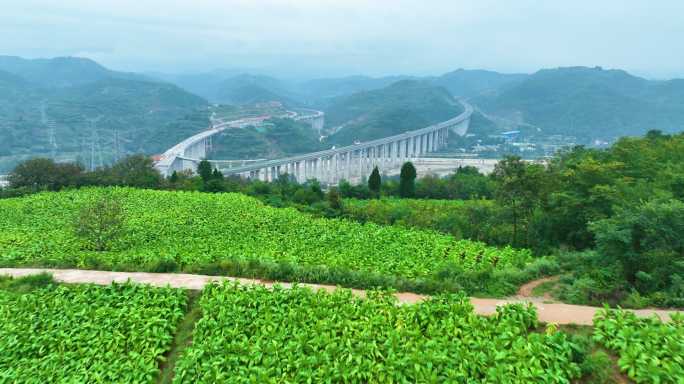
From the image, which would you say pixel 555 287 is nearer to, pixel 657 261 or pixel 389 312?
pixel 657 261

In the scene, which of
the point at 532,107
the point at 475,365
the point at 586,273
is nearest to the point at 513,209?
the point at 586,273

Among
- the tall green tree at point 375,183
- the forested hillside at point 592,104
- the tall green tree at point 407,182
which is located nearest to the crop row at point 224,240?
the tall green tree at point 375,183

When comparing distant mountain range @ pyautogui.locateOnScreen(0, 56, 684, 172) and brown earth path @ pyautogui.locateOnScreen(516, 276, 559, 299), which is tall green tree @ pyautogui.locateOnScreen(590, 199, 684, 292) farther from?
distant mountain range @ pyautogui.locateOnScreen(0, 56, 684, 172)

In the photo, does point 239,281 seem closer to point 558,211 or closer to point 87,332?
point 87,332

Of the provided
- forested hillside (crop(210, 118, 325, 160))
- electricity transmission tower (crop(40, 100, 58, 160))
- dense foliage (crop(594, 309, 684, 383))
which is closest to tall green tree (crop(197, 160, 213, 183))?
dense foliage (crop(594, 309, 684, 383))

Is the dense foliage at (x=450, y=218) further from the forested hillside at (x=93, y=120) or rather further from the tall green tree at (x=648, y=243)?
the forested hillside at (x=93, y=120)

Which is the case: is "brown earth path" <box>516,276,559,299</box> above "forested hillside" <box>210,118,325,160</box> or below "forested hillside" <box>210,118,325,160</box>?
above

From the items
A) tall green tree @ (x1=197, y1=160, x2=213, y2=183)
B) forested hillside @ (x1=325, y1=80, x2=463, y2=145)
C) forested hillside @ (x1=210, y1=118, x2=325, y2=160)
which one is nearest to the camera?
tall green tree @ (x1=197, y1=160, x2=213, y2=183)
